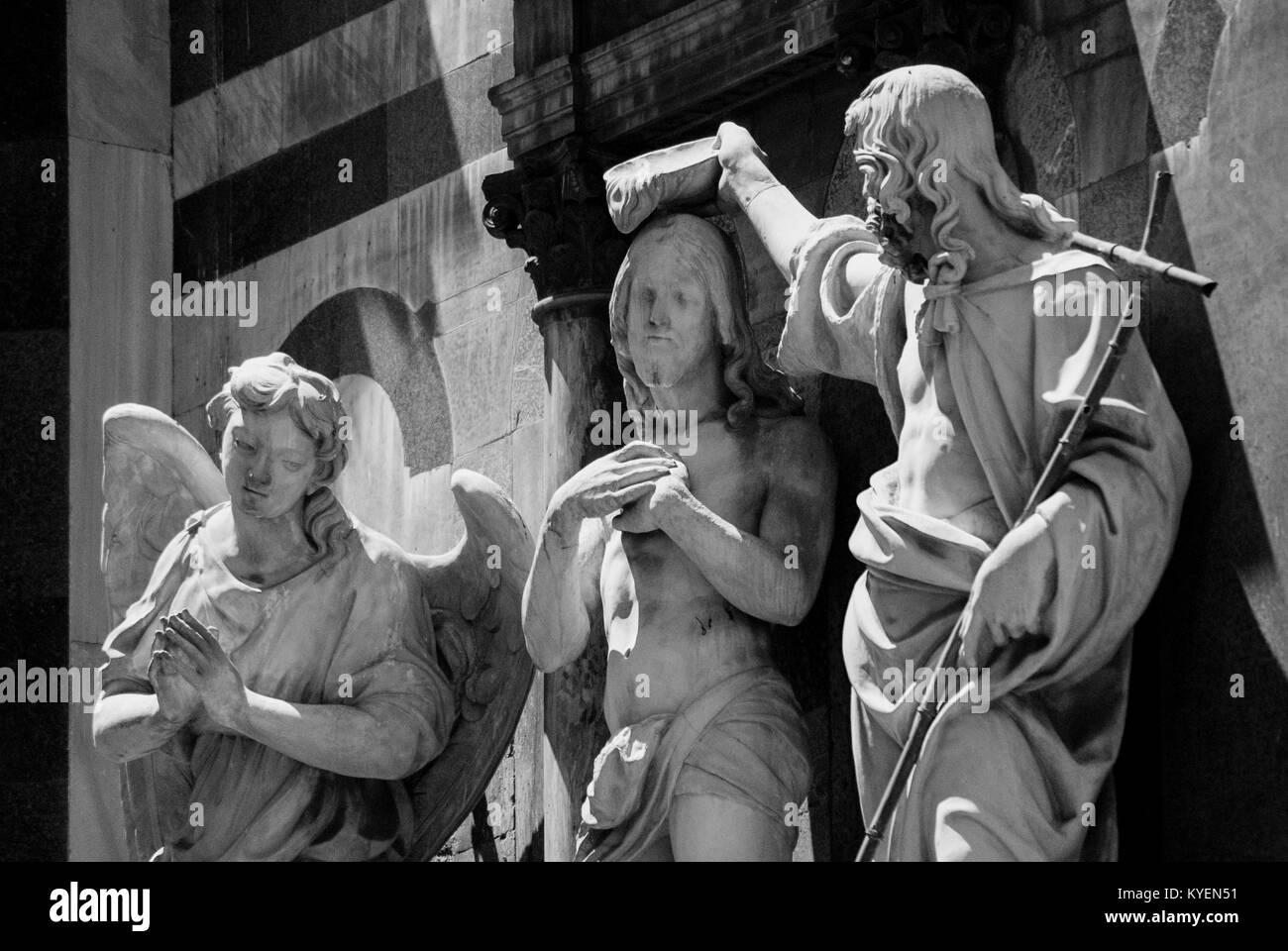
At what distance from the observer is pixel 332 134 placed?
44.8ft

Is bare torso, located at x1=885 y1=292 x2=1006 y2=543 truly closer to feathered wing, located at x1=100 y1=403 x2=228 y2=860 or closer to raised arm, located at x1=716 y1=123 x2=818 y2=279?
raised arm, located at x1=716 y1=123 x2=818 y2=279

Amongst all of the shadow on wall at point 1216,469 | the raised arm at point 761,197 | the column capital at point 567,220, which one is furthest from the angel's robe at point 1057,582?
the column capital at point 567,220

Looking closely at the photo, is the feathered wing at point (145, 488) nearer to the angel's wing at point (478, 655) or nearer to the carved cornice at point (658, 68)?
the angel's wing at point (478, 655)

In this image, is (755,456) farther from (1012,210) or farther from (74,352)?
(74,352)

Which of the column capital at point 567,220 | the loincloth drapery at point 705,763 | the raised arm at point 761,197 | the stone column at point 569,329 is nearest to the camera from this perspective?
the loincloth drapery at point 705,763

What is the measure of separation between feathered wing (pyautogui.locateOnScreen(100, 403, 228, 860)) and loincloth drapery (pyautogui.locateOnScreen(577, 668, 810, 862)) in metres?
1.89

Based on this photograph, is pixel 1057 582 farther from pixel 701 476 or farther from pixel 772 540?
pixel 701 476

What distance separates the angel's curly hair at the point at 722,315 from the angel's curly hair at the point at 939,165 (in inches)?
41.0

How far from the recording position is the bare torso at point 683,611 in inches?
426

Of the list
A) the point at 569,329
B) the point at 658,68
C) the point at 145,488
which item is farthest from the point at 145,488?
the point at 658,68

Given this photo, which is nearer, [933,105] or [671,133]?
[933,105]

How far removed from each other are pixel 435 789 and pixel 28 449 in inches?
123

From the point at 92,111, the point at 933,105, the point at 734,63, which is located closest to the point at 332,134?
the point at 92,111

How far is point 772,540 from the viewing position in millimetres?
10836
